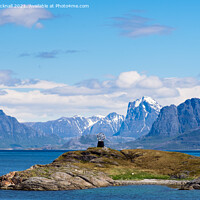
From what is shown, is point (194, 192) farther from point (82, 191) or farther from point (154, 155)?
point (154, 155)

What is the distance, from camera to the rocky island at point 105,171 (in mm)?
111812

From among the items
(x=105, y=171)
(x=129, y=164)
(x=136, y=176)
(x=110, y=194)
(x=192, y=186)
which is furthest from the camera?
(x=129, y=164)

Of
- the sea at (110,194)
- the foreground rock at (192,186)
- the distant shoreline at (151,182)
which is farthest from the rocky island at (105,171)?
the foreground rock at (192,186)

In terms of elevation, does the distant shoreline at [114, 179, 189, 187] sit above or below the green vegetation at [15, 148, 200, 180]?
below

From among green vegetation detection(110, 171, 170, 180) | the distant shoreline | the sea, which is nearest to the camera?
the sea

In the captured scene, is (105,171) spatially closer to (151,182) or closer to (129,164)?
(129,164)

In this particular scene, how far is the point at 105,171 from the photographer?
132 meters

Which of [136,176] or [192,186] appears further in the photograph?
[136,176]

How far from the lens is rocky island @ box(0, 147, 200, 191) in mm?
111812

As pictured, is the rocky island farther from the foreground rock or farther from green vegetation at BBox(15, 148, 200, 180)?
the foreground rock

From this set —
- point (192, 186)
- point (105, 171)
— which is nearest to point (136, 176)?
point (105, 171)

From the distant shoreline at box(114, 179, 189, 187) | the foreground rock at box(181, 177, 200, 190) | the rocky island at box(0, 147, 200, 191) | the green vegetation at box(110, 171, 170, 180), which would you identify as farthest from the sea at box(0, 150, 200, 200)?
the green vegetation at box(110, 171, 170, 180)

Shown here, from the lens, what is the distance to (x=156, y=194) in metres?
103

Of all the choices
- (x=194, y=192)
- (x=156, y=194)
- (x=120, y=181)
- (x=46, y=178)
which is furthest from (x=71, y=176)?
(x=194, y=192)
